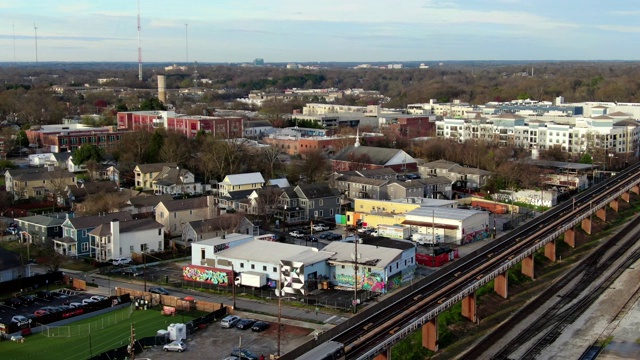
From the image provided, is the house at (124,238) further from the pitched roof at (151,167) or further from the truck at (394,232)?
the pitched roof at (151,167)

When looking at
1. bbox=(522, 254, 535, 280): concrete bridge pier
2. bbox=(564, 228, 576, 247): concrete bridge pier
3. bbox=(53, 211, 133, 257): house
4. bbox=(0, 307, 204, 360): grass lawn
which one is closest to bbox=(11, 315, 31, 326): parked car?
bbox=(0, 307, 204, 360): grass lawn

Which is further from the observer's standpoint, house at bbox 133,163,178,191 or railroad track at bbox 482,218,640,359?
house at bbox 133,163,178,191

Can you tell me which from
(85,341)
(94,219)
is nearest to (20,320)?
(85,341)

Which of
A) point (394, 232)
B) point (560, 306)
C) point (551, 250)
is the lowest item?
point (560, 306)

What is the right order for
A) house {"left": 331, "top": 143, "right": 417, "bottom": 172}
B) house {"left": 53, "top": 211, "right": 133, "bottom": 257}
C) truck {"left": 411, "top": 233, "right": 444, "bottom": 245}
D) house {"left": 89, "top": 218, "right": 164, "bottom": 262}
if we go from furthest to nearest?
house {"left": 331, "top": 143, "right": 417, "bottom": 172} < truck {"left": 411, "top": 233, "right": 444, "bottom": 245} < house {"left": 53, "top": 211, "right": 133, "bottom": 257} < house {"left": 89, "top": 218, "right": 164, "bottom": 262}

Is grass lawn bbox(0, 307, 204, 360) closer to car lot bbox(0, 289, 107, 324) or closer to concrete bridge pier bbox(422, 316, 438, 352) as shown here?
car lot bbox(0, 289, 107, 324)

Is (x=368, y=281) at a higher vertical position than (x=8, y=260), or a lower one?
lower

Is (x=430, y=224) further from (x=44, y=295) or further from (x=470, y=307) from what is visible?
(x=44, y=295)

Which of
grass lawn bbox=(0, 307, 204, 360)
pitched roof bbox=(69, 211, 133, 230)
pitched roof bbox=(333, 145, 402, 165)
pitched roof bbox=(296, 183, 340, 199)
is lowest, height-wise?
grass lawn bbox=(0, 307, 204, 360)
